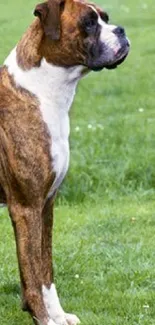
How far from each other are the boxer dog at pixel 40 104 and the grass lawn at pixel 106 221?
0.64 m

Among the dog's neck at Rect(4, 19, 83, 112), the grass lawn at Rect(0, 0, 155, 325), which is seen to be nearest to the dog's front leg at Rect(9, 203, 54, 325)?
the grass lawn at Rect(0, 0, 155, 325)

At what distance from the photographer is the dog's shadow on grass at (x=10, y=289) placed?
263 inches

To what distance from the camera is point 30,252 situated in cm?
575

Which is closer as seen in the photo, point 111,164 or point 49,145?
point 49,145

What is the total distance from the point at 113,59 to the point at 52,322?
147cm

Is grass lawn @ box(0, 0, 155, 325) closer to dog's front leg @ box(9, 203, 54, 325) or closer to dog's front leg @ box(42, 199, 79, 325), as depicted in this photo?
dog's front leg @ box(42, 199, 79, 325)

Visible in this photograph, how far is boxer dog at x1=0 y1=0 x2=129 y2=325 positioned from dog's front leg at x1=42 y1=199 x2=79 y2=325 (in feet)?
0.66

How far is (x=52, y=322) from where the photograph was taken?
19.3ft

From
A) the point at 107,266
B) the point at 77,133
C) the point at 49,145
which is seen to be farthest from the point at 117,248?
the point at 77,133

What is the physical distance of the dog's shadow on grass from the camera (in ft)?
21.9

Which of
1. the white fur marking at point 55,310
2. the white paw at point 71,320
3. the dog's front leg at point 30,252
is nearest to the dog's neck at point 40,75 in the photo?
the dog's front leg at point 30,252

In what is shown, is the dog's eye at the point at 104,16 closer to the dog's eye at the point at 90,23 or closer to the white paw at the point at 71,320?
the dog's eye at the point at 90,23

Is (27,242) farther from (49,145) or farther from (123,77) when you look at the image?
(123,77)

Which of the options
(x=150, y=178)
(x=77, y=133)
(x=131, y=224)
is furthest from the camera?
(x=77, y=133)
